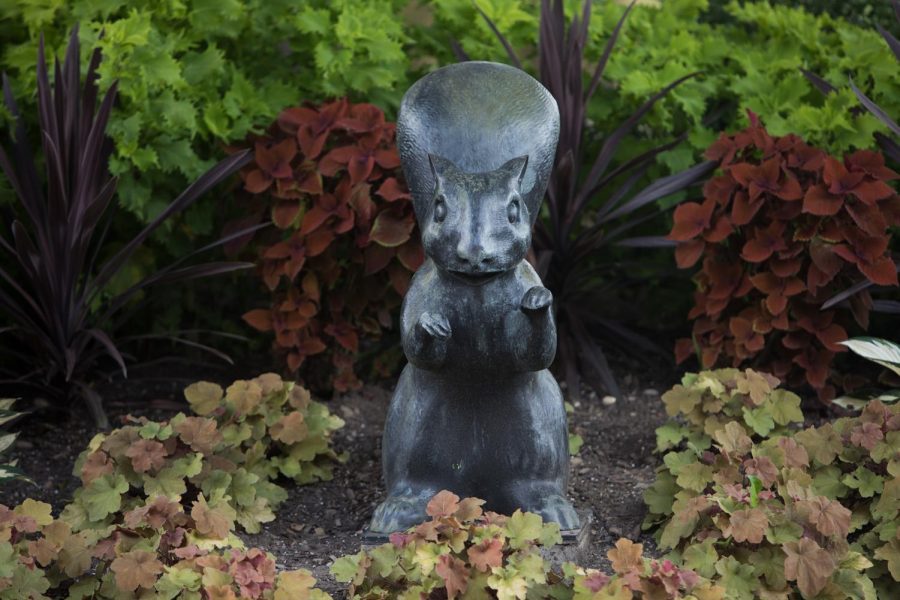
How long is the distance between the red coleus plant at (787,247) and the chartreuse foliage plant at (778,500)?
70 cm

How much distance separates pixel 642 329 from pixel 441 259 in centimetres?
279

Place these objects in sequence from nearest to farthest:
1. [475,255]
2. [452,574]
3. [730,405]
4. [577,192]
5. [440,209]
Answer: [452,574]
[475,255]
[440,209]
[730,405]
[577,192]

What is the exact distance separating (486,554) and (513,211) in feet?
3.04

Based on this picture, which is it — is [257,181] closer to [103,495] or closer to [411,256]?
[411,256]

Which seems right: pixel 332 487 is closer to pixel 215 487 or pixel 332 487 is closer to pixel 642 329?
pixel 215 487

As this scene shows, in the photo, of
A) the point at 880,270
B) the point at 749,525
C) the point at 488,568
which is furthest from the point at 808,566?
the point at 880,270

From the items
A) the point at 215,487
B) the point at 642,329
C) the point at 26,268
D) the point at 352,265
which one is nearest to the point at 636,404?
the point at 642,329

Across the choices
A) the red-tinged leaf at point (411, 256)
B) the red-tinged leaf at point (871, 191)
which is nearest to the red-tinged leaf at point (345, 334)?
the red-tinged leaf at point (411, 256)

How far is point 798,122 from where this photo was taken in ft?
17.6

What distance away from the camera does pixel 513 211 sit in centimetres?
347

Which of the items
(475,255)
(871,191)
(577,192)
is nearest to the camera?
(475,255)

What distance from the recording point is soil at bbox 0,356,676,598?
4098mm

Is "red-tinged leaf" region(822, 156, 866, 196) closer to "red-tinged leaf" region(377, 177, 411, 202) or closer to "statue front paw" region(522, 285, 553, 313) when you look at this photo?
"red-tinged leaf" region(377, 177, 411, 202)

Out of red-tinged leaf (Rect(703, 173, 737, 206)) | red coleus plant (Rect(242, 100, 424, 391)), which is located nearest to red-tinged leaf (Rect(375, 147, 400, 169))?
red coleus plant (Rect(242, 100, 424, 391))
